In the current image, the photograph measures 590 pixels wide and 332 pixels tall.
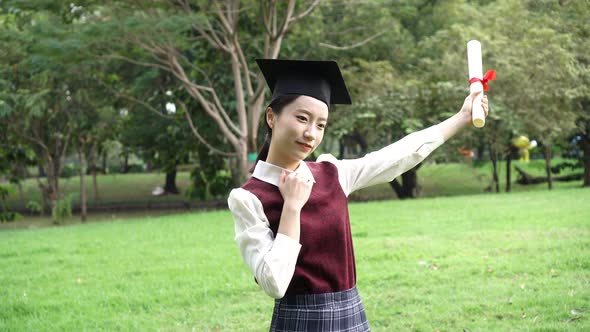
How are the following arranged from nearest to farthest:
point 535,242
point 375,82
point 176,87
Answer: point 535,242 < point 375,82 < point 176,87

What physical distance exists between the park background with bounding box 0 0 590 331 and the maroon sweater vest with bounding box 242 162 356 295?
220 cm

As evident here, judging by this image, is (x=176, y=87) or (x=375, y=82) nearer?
(x=375, y=82)

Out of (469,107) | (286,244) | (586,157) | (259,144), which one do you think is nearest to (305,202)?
(286,244)

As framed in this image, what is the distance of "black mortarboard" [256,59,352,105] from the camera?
91.4 inches

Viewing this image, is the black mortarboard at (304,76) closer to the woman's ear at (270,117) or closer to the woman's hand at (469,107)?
the woman's ear at (270,117)

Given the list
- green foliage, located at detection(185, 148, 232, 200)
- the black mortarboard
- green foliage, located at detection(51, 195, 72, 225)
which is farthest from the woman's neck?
green foliage, located at detection(185, 148, 232, 200)

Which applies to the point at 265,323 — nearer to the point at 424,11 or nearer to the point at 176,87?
the point at 176,87

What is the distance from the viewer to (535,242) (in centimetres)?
657

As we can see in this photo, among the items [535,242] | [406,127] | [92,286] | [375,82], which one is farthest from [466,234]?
[375,82]

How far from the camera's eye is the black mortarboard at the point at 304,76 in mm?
2320

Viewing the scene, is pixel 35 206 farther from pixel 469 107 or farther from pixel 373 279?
pixel 469 107

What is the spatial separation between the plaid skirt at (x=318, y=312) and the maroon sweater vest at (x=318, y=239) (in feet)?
0.09

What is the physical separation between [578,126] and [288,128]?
15.0 m

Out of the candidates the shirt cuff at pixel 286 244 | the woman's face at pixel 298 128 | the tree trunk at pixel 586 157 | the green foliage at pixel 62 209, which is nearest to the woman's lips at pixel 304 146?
the woman's face at pixel 298 128
